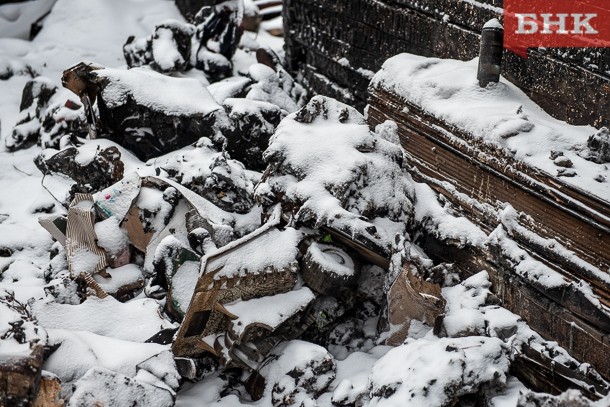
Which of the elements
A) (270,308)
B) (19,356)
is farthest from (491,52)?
(19,356)

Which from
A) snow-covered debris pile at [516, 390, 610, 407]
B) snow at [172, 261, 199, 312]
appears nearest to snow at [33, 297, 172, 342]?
snow at [172, 261, 199, 312]

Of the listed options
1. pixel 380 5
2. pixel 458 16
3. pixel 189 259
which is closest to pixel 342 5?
pixel 380 5

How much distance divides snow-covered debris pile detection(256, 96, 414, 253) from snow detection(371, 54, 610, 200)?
13.3 inches

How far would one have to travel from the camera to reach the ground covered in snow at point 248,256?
263 centimetres

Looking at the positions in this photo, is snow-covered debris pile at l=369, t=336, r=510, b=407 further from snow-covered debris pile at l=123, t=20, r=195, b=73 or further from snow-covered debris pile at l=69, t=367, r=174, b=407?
snow-covered debris pile at l=123, t=20, r=195, b=73

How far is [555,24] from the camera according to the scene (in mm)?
3045

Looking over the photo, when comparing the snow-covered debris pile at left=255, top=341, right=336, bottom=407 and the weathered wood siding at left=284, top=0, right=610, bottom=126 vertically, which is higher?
the weathered wood siding at left=284, top=0, right=610, bottom=126

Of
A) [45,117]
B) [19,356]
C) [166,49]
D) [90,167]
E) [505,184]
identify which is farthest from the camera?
[166,49]

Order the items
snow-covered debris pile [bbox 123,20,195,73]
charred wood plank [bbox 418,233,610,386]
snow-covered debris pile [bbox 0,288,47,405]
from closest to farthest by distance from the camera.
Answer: snow-covered debris pile [bbox 0,288,47,405] → charred wood plank [bbox 418,233,610,386] → snow-covered debris pile [bbox 123,20,195,73]

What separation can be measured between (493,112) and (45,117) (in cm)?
341

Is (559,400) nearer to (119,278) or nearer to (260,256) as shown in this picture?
(260,256)

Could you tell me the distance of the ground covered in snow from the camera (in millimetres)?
2635

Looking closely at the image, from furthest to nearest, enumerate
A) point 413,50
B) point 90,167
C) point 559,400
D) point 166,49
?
point 166,49, point 90,167, point 413,50, point 559,400

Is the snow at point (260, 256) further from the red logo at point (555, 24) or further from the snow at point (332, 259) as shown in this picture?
the red logo at point (555, 24)
